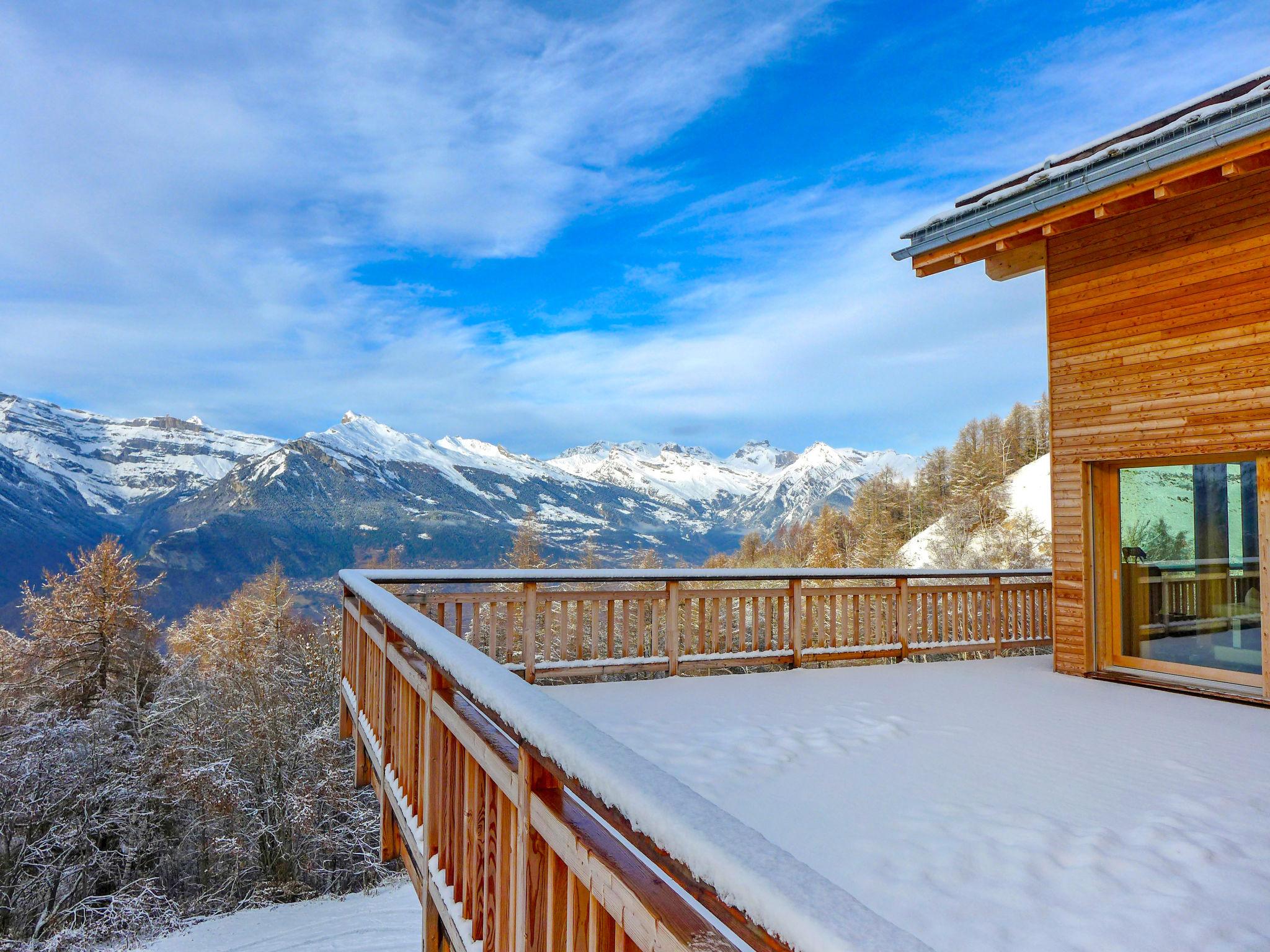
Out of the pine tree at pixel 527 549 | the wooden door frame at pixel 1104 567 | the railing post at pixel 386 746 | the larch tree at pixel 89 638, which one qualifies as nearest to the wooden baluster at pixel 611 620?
the railing post at pixel 386 746

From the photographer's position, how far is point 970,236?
252 inches

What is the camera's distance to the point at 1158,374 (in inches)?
231

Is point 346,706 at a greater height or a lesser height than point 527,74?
lesser

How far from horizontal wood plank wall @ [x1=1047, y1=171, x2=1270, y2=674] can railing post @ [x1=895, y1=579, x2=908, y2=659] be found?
52.9 inches

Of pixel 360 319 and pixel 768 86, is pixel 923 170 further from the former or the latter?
pixel 360 319

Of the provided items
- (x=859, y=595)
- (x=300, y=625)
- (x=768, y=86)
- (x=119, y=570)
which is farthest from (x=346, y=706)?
(x=300, y=625)

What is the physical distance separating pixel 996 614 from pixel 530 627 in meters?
5.16

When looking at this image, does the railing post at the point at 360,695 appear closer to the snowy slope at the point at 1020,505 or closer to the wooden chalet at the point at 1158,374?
the wooden chalet at the point at 1158,374

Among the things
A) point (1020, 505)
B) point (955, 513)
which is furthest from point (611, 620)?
point (955, 513)

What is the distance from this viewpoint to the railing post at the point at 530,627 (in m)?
5.91

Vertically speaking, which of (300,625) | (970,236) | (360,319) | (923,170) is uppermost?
(360,319)

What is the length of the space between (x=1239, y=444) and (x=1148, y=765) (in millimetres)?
2940

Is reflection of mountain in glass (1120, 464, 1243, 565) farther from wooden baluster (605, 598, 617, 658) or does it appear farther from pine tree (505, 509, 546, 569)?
pine tree (505, 509, 546, 569)

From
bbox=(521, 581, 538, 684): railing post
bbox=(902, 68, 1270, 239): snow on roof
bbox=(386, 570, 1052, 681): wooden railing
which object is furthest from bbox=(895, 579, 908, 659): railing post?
bbox=(521, 581, 538, 684): railing post
